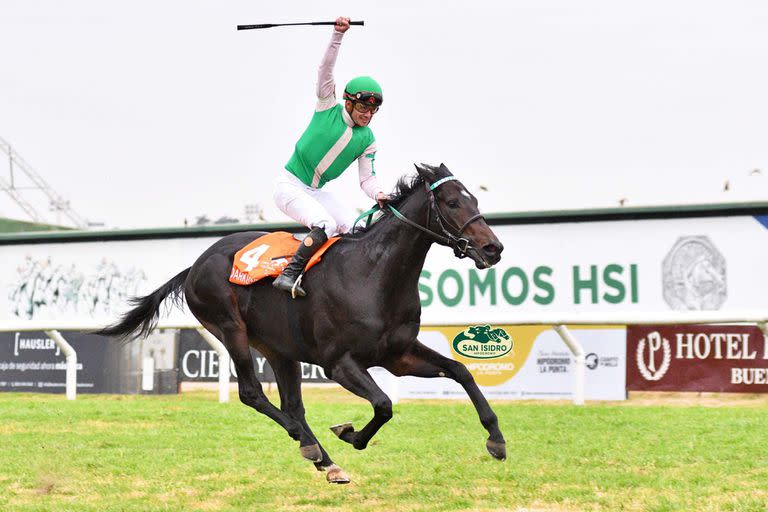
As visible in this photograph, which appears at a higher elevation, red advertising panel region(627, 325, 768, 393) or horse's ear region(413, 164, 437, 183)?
horse's ear region(413, 164, 437, 183)

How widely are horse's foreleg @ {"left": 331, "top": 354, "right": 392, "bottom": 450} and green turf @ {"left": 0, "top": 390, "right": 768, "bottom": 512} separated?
0.36m

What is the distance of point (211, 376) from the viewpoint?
44.0ft

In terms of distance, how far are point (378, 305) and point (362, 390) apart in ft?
1.64

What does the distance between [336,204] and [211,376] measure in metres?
6.94

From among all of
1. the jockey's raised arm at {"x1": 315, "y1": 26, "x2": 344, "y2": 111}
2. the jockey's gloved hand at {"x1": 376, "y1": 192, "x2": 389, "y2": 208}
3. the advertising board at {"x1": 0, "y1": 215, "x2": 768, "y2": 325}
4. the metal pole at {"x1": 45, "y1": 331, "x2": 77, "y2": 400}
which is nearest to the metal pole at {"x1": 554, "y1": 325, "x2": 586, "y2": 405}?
the advertising board at {"x1": 0, "y1": 215, "x2": 768, "y2": 325}

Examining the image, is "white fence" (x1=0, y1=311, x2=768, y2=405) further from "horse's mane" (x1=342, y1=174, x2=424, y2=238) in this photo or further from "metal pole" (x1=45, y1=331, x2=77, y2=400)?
"horse's mane" (x1=342, y1=174, x2=424, y2=238)

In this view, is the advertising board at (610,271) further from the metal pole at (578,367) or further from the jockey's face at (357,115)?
the jockey's face at (357,115)

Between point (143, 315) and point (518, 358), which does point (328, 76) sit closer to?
point (143, 315)

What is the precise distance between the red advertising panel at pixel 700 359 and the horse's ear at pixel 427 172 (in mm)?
5691

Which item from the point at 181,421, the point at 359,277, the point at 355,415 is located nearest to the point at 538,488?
the point at 359,277

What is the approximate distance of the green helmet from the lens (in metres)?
6.36

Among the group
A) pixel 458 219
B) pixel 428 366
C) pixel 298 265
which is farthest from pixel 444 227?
pixel 298 265

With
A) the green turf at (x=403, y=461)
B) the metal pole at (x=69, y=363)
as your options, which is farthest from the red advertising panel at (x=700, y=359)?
the metal pole at (x=69, y=363)

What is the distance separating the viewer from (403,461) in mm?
7461
